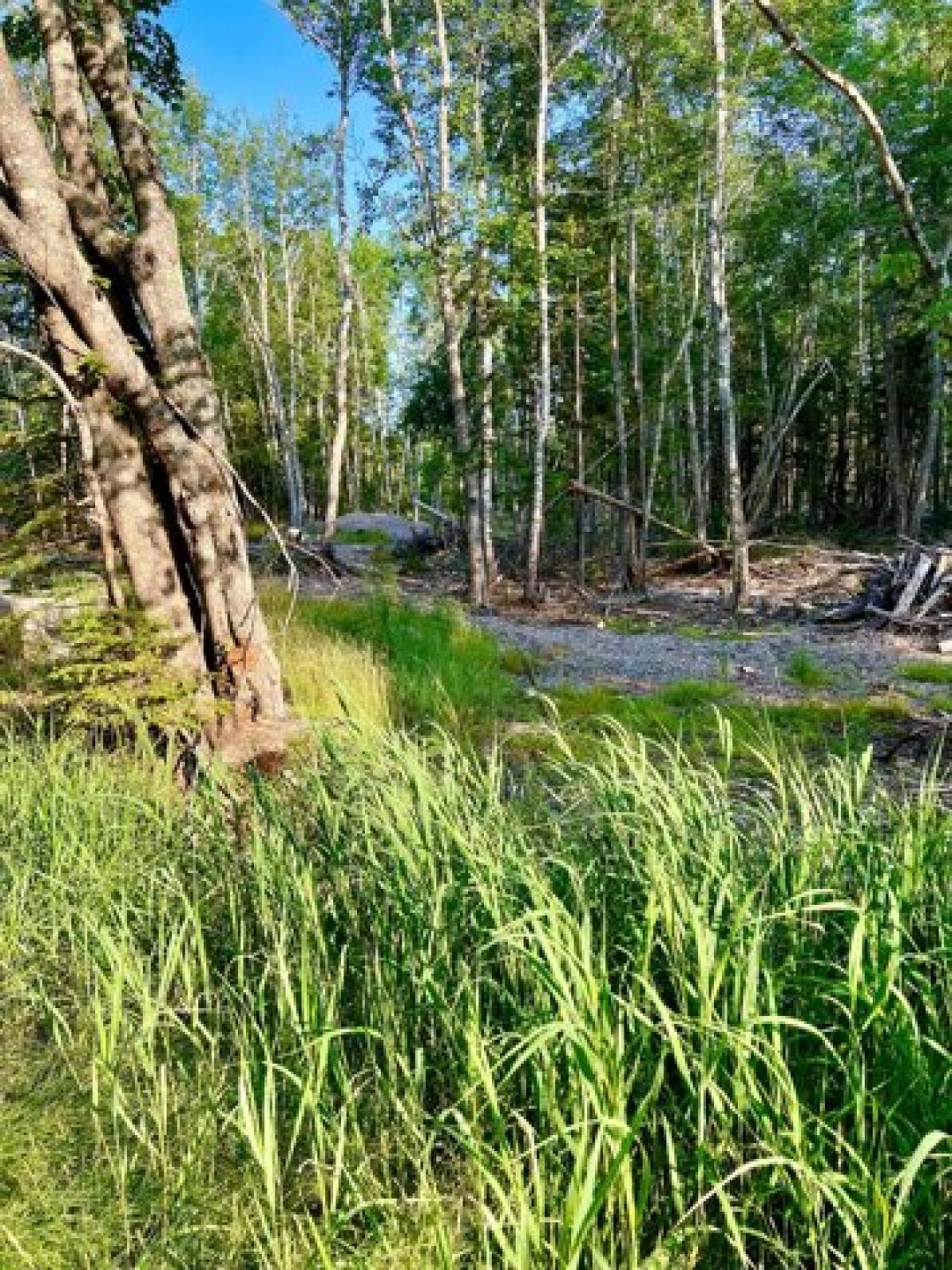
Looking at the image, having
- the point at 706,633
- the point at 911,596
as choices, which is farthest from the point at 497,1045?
the point at 911,596

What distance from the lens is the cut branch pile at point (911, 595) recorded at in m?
8.97

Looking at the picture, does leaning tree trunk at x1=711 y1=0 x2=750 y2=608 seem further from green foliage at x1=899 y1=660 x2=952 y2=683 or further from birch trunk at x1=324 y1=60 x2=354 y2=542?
birch trunk at x1=324 y1=60 x2=354 y2=542

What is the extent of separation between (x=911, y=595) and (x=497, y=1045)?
909 cm

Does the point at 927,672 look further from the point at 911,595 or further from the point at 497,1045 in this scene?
the point at 497,1045

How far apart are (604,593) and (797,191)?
25.8 ft

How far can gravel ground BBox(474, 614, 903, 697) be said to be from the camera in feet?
22.3

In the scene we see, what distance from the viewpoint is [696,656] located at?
8109mm

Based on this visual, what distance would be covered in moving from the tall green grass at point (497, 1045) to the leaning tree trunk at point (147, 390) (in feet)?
7.01

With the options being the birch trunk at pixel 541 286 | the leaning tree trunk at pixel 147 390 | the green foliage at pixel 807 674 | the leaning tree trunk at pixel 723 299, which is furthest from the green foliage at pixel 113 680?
the leaning tree trunk at pixel 723 299

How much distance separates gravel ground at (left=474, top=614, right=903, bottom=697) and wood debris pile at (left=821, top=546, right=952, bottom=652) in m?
0.48

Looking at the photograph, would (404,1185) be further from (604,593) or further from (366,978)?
(604,593)

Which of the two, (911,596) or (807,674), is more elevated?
(911,596)

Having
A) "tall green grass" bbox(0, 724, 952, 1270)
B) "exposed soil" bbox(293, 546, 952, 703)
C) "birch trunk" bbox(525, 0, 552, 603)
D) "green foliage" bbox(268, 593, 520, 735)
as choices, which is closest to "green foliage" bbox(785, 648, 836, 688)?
"exposed soil" bbox(293, 546, 952, 703)

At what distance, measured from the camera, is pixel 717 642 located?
29.5 ft
